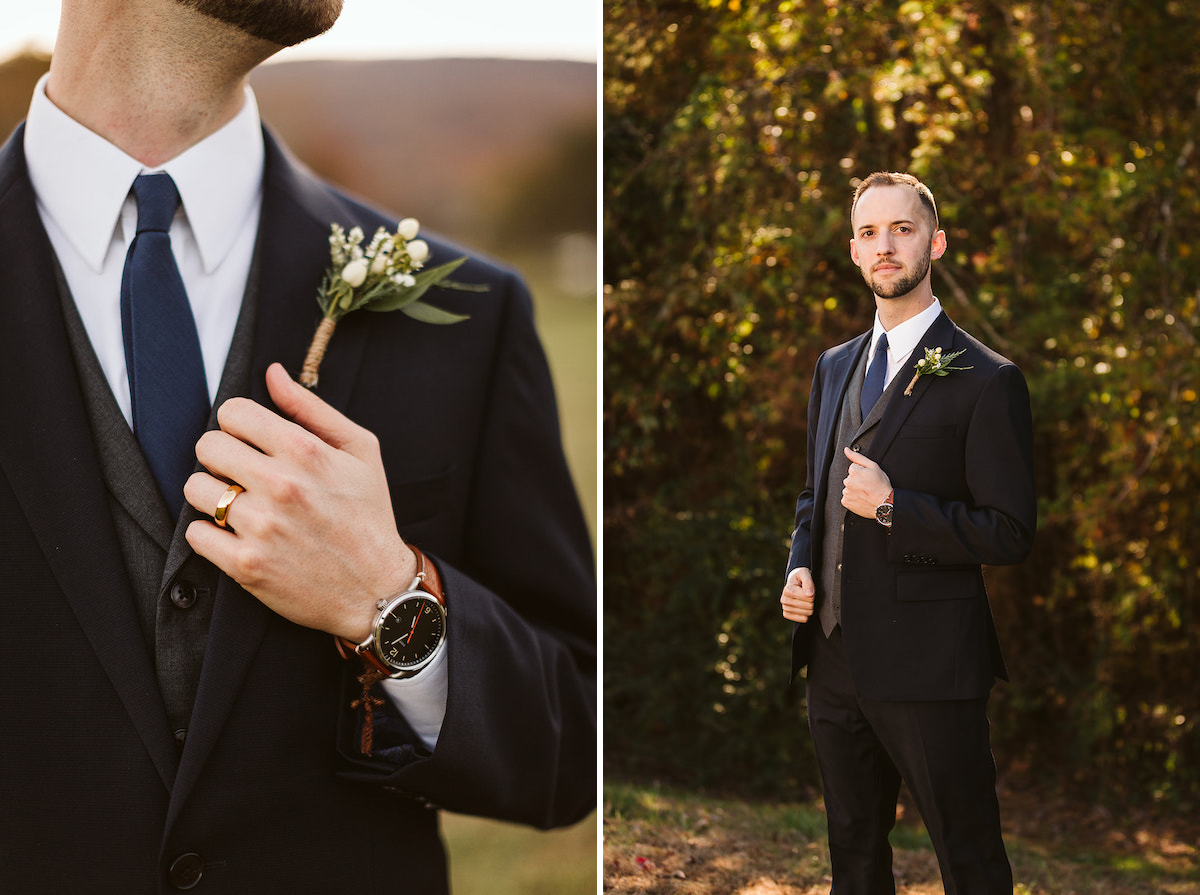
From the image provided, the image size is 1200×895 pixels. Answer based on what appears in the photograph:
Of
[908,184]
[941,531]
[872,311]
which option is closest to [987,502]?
[941,531]

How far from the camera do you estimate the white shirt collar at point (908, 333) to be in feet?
6.33

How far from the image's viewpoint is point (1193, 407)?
12.4ft

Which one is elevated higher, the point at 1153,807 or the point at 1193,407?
the point at 1193,407

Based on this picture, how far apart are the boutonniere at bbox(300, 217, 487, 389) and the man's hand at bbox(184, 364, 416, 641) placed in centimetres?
16

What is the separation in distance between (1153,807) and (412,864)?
317 centimetres

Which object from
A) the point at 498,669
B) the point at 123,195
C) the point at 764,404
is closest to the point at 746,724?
the point at 764,404

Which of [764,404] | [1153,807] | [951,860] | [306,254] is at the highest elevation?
[306,254]

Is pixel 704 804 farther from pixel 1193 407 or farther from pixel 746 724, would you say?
pixel 1193 407

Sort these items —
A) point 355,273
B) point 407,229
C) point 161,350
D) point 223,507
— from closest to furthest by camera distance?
point 223,507 < point 161,350 < point 355,273 < point 407,229

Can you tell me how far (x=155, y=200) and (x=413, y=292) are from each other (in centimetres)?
50

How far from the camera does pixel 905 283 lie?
1921 mm

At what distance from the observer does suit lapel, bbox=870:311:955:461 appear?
6.26ft

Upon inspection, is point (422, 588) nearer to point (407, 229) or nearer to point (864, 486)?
point (407, 229)

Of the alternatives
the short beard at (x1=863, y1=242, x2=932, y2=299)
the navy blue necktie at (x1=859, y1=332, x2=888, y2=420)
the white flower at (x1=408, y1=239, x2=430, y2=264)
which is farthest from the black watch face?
the short beard at (x1=863, y1=242, x2=932, y2=299)
